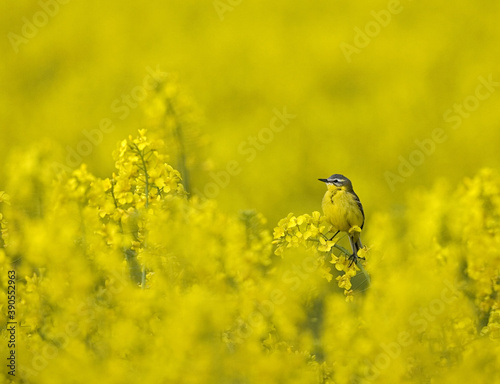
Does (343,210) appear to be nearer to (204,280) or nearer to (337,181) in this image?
(337,181)

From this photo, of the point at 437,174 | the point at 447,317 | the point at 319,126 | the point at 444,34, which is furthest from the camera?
the point at 444,34

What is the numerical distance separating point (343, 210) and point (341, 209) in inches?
0.5

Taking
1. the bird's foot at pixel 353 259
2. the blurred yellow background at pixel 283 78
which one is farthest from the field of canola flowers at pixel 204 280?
the blurred yellow background at pixel 283 78

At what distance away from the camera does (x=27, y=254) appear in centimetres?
458

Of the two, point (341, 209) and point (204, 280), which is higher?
point (341, 209)

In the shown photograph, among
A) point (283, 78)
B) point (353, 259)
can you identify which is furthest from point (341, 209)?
point (283, 78)

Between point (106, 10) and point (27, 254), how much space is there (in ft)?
95.6

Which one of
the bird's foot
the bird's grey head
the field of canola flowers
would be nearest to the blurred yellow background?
the bird's grey head

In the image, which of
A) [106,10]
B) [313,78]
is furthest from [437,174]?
[106,10]

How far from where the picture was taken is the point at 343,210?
5.46 metres

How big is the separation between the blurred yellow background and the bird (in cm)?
1192

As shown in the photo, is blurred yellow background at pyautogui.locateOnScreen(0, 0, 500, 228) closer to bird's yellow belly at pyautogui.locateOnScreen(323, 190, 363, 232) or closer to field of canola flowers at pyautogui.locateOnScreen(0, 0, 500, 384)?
bird's yellow belly at pyautogui.locateOnScreen(323, 190, 363, 232)

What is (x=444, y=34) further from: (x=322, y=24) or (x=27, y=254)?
(x=27, y=254)

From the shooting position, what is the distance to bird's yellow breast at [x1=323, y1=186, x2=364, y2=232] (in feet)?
17.7
